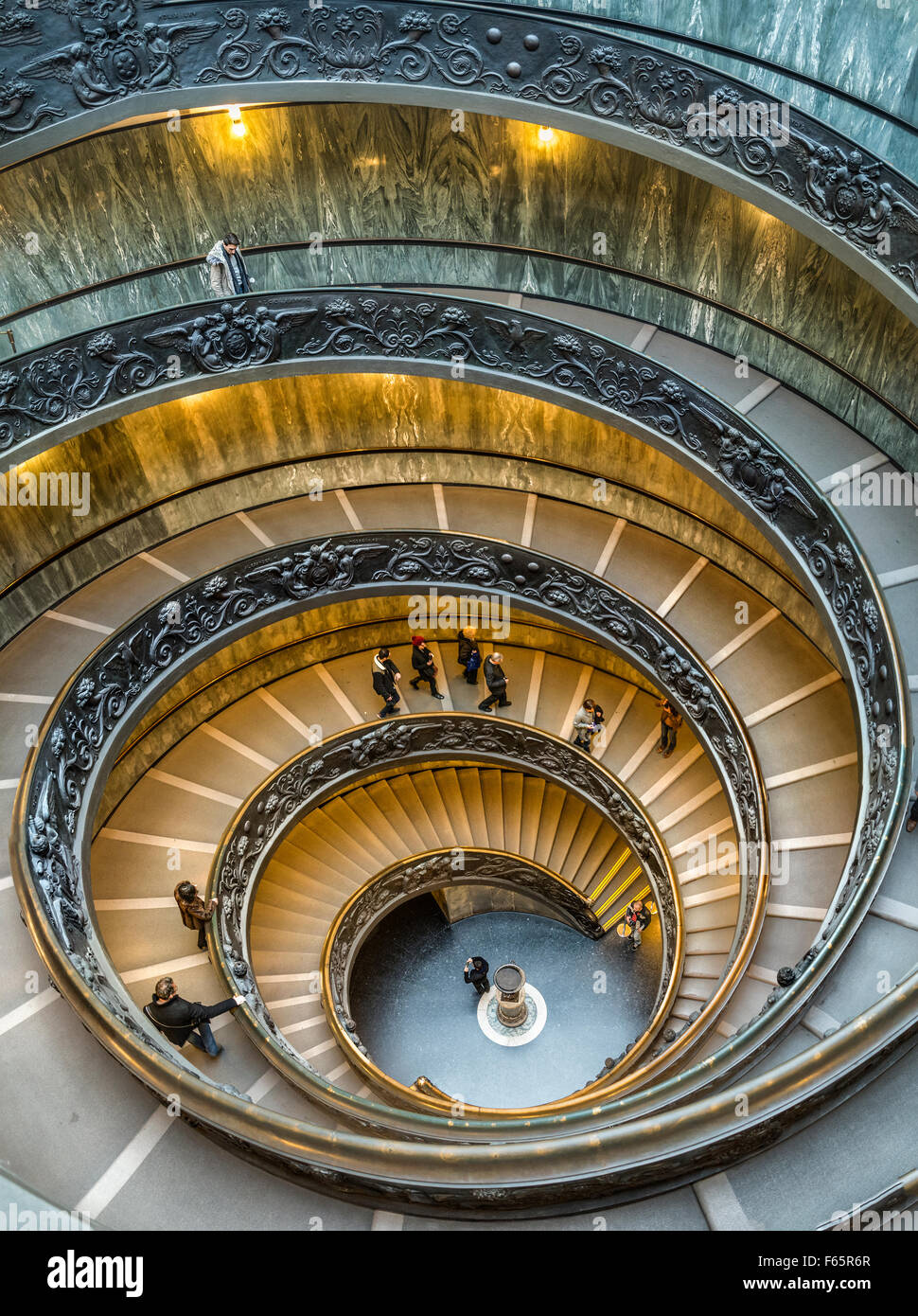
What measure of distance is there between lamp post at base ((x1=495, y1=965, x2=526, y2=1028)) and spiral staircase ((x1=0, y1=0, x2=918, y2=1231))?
1743mm

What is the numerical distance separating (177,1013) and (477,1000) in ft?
29.3

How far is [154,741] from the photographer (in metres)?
17.0

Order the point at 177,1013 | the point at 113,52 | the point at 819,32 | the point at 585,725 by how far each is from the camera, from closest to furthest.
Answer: the point at 177,1013
the point at 819,32
the point at 113,52
the point at 585,725

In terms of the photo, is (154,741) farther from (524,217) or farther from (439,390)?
(524,217)

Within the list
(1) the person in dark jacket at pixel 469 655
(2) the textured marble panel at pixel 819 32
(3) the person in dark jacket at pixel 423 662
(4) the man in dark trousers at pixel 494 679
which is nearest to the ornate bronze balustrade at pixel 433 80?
(2) the textured marble panel at pixel 819 32

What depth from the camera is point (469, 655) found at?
60.2 ft

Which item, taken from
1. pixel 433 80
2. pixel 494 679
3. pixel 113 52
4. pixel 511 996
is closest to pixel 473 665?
pixel 494 679

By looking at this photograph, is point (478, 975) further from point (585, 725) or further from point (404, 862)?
point (585, 725)

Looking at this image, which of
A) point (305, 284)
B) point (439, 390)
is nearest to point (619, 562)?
point (439, 390)

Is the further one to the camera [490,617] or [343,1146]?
[490,617]

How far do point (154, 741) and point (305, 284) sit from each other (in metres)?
8.11

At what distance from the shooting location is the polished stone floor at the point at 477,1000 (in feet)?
58.7

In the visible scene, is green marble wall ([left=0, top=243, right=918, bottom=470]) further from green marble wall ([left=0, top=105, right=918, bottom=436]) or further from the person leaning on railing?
the person leaning on railing

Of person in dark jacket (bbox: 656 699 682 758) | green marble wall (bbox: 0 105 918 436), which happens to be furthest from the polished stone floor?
green marble wall (bbox: 0 105 918 436)
